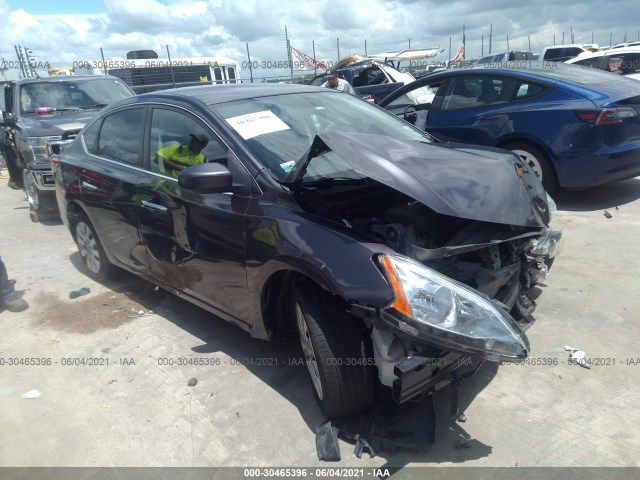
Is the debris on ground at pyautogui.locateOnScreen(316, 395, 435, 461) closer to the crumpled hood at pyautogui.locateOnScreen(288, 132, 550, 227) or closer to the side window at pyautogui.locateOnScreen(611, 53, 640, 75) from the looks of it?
the crumpled hood at pyautogui.locateOnScreen(288, 132, 550, 227)

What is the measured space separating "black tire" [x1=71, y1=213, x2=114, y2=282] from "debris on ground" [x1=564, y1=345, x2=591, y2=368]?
3871mm

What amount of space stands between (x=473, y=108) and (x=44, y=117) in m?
6.23

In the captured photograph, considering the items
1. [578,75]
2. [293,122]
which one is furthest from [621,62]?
[293,122]

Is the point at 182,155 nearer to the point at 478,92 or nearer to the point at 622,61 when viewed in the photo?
the point at 478,92

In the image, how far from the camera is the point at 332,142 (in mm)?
2451

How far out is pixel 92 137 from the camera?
14.5ft

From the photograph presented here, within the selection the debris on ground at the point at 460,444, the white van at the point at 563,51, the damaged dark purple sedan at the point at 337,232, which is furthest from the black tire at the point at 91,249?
the white van at the point at 563,51

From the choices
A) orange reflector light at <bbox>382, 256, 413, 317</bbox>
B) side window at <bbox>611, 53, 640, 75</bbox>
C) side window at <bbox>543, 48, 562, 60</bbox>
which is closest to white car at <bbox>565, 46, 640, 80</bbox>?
side window at <bbox>611, 53, 640, 75</bbox>

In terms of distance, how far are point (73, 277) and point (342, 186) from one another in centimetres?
354

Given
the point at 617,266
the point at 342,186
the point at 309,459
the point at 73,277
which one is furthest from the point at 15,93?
the point at 617,266

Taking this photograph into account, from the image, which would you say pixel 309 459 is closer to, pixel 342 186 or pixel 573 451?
pixel 573 451

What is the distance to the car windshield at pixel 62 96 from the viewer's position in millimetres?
7766

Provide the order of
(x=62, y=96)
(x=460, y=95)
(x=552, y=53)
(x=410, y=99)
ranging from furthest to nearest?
(x=552, y=53) → (x=62, y=96) → (x=410, y=99) → (x=460, y=95)

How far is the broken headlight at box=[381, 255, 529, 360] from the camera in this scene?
2.05 metres
